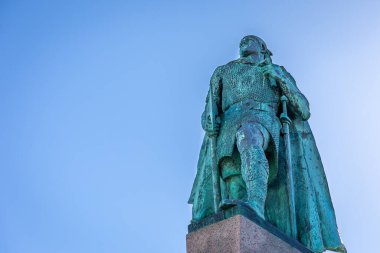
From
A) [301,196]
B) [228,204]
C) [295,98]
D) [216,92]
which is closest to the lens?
[228,204]

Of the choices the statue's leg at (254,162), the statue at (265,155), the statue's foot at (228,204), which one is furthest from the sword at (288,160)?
the statue's foot at (228,204)

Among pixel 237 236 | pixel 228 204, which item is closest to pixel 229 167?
pixel 228 204

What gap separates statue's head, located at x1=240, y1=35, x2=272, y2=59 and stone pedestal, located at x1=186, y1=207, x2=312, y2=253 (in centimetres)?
343

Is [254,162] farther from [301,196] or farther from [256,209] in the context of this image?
[301,196]

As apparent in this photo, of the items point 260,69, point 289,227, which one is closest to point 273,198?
point 289,227

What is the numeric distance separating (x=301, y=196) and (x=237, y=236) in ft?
7.31

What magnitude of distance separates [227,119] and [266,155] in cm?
76

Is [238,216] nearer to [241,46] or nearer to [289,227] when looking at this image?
[289,227]

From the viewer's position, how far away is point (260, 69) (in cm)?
1114

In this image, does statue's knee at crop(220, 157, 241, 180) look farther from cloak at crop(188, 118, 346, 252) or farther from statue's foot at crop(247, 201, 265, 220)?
statue's foot at crop(247, 201, 265, 220)

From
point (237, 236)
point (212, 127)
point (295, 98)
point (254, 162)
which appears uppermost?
point (295, 98)

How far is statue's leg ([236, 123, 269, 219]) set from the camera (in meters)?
9.44

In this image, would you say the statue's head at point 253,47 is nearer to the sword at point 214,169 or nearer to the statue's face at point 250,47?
the statue's face at point 250,47

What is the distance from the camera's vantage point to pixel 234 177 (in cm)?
1031
